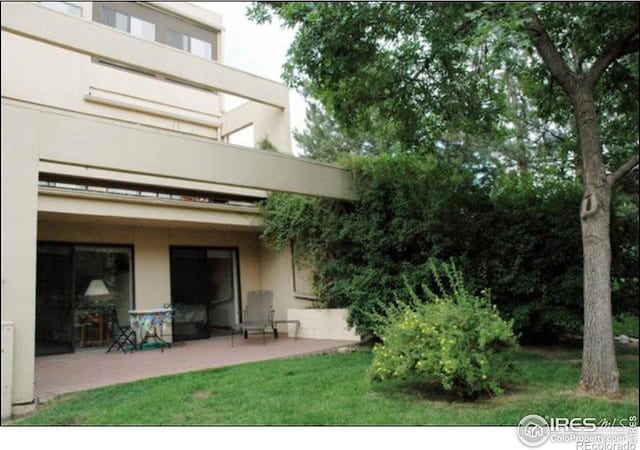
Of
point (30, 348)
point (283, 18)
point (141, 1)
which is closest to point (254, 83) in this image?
point (141, 1)

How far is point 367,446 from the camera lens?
13.1 feet

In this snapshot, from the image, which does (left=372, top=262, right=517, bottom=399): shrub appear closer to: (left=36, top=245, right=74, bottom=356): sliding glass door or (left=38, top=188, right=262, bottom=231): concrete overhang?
(left=38, top=188, right=262, bottom=231): concrete overhang

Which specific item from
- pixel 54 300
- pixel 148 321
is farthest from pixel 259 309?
pixel 54 300

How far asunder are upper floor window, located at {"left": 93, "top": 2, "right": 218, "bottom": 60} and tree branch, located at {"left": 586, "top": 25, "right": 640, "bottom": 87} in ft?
32.6

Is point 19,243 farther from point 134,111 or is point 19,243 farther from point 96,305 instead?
point 134,111

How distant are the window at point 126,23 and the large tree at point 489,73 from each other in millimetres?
5663

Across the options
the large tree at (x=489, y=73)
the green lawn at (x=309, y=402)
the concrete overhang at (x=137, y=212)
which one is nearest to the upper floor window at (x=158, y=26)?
the concrete overhang at (x=137, y=212)

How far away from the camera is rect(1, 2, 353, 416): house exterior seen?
745 cm

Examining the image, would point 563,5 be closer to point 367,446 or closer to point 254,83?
point 367,446

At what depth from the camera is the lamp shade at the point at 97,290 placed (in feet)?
34.7

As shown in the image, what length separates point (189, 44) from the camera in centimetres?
1333

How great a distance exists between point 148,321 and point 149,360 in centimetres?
146
